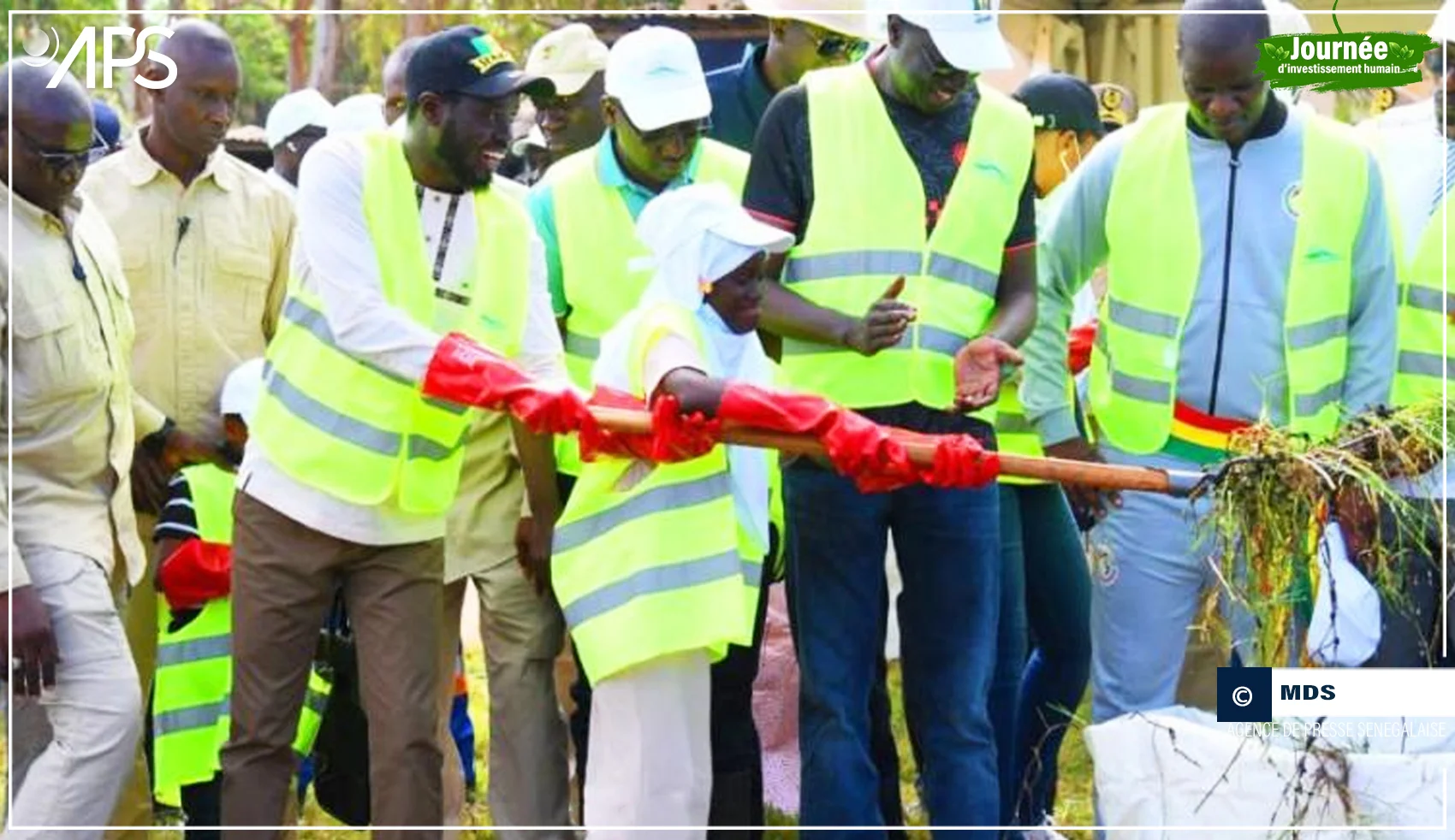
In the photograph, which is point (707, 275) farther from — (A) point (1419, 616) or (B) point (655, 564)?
(A) point (1419, 616)

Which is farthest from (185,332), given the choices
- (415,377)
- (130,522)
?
(415,377)

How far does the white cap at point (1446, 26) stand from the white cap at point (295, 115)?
3.29m

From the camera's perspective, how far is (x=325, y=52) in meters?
11.9

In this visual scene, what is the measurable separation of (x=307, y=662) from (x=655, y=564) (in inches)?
36.9

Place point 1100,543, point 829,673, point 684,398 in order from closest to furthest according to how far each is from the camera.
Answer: point 684,398 < point 829,673 < point 1100,543

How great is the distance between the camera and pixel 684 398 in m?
5.96

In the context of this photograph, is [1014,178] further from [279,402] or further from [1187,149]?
[279,402]

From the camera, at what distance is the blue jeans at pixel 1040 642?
277 inches

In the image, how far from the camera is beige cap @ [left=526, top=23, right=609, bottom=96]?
8.19 metres

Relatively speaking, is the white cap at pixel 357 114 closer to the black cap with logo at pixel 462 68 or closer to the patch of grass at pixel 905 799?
the black cap with logo at pixel 462 68

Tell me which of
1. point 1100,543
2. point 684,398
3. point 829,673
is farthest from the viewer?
point 1100,543

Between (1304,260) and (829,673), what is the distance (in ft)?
4.81

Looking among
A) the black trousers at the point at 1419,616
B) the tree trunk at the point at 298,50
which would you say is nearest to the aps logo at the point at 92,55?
the black trousers at the point at 1419,616

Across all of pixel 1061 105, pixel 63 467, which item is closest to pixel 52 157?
pixel 63 467
